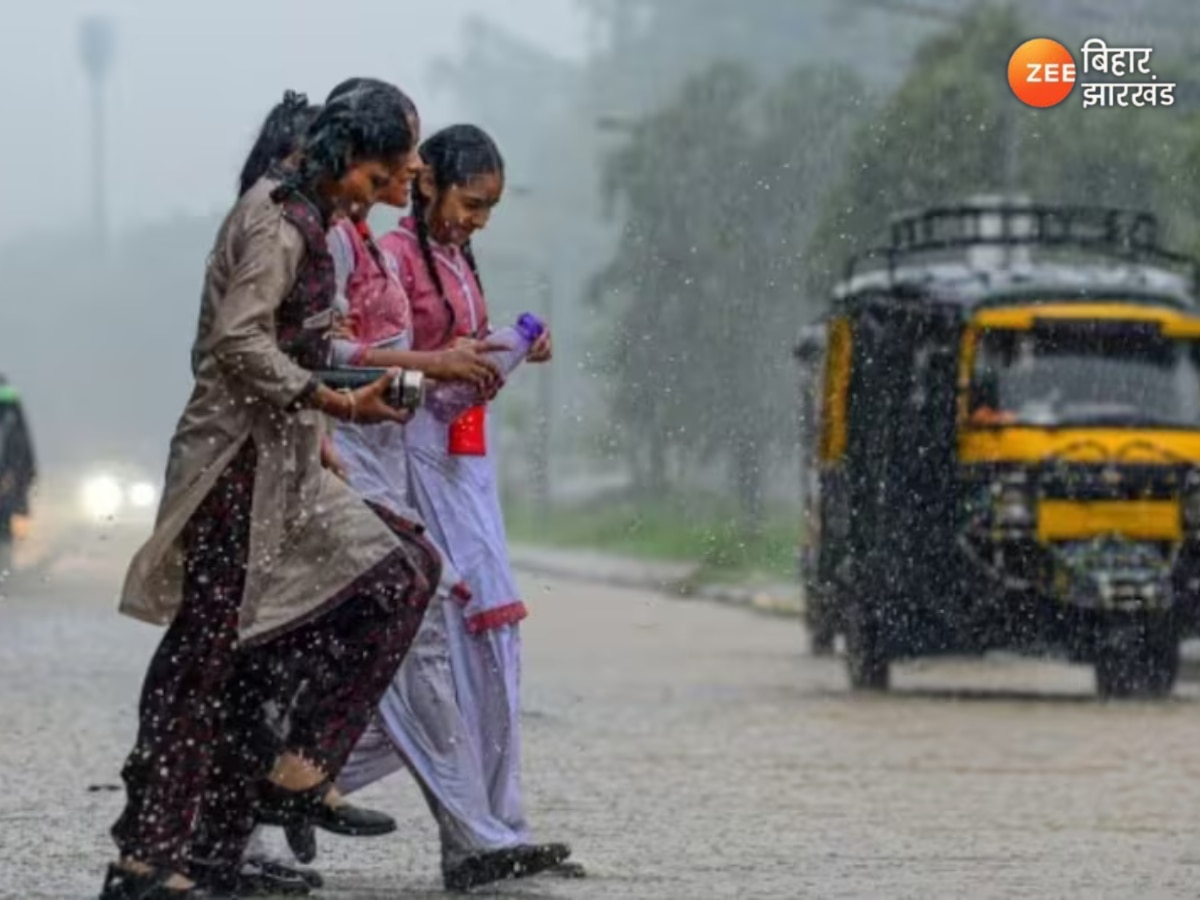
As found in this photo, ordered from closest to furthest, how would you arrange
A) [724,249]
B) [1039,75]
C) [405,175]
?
[405,175], [1039,75], [724,249]

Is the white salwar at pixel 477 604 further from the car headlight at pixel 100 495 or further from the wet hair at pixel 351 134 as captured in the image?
the car headlight at pixel 100 495

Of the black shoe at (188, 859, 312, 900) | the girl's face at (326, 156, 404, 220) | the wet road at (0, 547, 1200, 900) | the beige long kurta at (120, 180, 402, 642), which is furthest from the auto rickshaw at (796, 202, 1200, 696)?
the beige long kurta at (120, 180, 402, 642)

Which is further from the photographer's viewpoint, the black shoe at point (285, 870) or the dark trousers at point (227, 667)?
the black shoe at point (285, 870)

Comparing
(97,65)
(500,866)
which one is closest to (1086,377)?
(500,866)

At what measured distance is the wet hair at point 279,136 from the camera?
27.3ft

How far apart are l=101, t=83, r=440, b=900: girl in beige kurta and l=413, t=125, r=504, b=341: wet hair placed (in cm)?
78

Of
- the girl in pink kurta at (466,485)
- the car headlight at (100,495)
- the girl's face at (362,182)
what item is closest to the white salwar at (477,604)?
the girl in pink kurta at (466,485)

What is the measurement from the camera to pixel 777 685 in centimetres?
2080

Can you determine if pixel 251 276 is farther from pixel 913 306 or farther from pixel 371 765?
pixel 913 306

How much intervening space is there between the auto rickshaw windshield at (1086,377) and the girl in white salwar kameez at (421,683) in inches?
438

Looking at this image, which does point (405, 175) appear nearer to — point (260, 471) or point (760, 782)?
point (260, 471)

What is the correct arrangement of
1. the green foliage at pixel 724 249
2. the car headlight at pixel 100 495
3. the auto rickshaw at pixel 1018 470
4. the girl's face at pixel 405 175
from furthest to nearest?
the green foliage at pixel 724 249 < the car headlight at pixel 100 495 < the auto rickshaw at pixel 1018 470 < the girl's face at pixel 405 175

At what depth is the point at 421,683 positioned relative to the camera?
8.78 metres

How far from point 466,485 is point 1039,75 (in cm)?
2952
